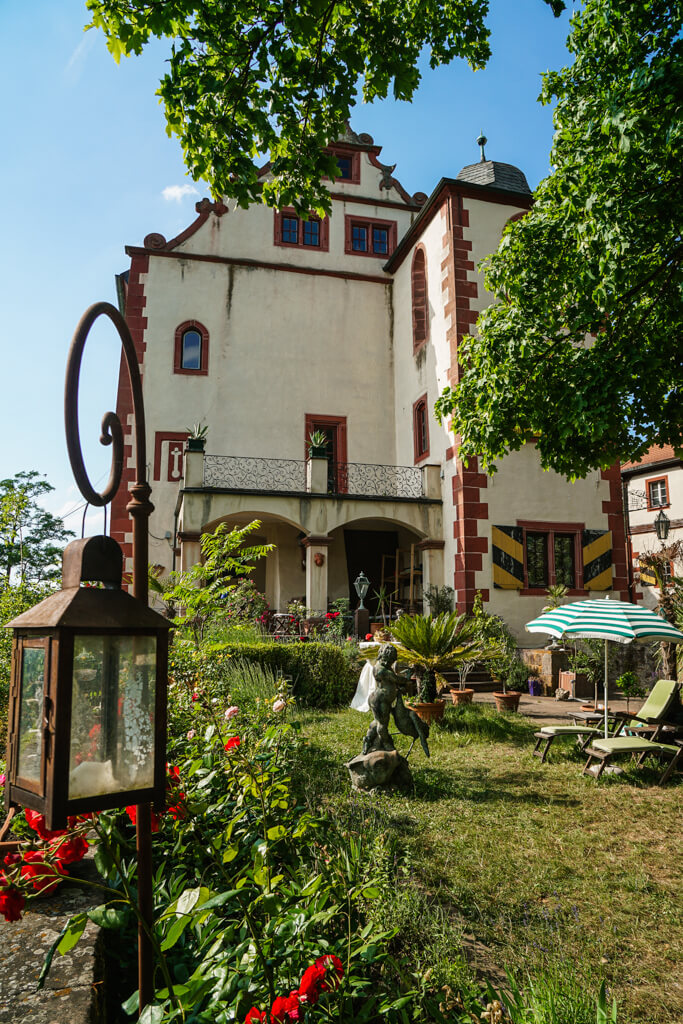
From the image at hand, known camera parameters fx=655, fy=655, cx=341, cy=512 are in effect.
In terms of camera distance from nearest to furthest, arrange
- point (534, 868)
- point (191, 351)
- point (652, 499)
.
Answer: point (534, 868) → point (191, 351) → point (652, 499)

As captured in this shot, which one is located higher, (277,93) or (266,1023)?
(277,93)

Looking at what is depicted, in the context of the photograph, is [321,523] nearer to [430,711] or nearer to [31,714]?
[430,711]

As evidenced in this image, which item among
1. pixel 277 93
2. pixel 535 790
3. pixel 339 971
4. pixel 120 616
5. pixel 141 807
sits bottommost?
pixel 535 790

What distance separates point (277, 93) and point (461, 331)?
36.1ft

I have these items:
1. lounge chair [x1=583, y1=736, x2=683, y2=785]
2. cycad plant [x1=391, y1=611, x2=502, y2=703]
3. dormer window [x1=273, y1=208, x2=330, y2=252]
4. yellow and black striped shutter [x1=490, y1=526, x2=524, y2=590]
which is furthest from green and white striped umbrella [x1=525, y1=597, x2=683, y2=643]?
dormer window [x1=273, y1=208, x2=330, y2=252]

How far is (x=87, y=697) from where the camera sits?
149cm

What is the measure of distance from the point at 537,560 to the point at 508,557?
2.74 feet

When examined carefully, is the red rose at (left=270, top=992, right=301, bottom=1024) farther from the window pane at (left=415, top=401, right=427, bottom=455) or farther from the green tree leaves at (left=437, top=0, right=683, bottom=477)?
the window pane at (left=415, top=401, right=427, bottom=455)

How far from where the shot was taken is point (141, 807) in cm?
168

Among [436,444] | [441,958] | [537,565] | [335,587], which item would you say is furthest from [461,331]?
[441,958]

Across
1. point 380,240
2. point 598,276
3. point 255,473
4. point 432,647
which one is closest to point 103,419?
point 598,276

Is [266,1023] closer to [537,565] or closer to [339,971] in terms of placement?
[339,971]

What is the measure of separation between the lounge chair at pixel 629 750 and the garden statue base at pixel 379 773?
7.02 ft

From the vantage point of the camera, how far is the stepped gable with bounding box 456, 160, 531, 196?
16.6 metres
